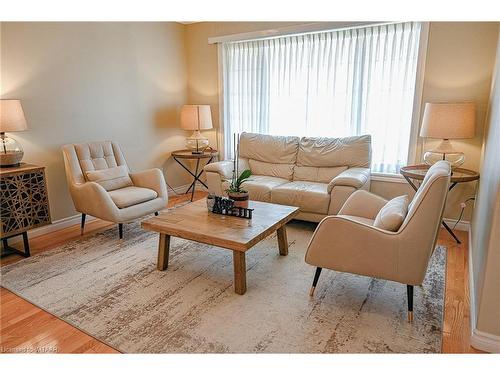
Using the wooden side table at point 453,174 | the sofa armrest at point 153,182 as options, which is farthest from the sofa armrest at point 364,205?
the sofa armrest at point 153,182

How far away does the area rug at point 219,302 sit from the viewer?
1.98m

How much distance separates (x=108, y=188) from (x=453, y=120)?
11.4ft

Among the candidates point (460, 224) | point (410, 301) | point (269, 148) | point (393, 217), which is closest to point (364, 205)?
point (393, 217)

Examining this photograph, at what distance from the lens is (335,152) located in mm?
4016

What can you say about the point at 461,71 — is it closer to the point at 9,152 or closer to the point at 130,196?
the point at 130,196

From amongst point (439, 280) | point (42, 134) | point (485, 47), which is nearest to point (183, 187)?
point (42, 134)

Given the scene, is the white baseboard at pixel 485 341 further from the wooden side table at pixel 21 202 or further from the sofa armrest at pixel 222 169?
the wooden side table at pixel 21 202

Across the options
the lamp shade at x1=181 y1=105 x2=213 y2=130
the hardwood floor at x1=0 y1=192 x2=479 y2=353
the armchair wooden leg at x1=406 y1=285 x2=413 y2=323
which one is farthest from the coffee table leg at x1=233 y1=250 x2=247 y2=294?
the lamp shade at x1=181 y1=105 x2=213 y2=130

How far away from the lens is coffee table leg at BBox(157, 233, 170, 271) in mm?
2795

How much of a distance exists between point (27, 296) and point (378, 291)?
2.53 m

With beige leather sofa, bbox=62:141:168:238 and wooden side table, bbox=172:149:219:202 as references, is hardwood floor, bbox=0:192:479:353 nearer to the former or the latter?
beige leather sofa, bbox=62:141:168:238

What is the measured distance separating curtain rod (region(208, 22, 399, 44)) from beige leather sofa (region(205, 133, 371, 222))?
4.11 feet

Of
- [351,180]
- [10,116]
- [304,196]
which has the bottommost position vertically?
[304,196]

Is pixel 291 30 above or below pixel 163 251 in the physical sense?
above
